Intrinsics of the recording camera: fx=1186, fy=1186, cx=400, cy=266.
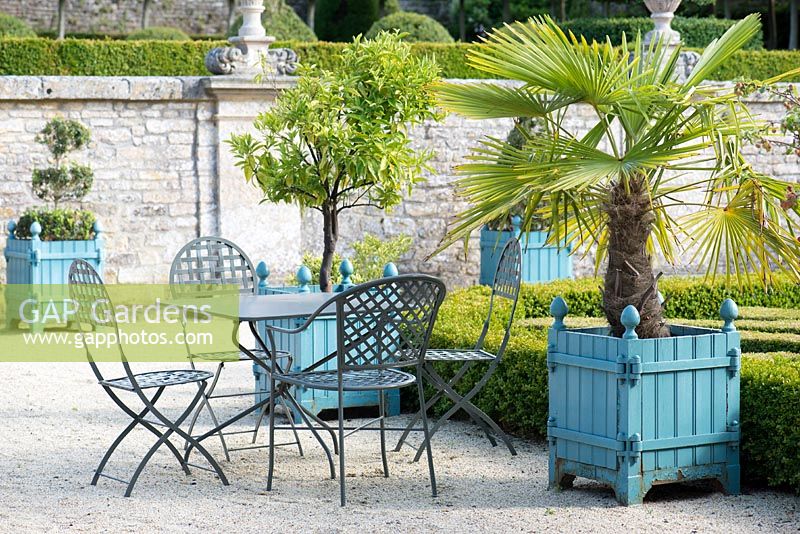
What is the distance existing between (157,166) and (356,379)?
20.4 ft

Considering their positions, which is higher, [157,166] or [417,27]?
→ [417,27]

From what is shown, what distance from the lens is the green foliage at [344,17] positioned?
71.9 feet

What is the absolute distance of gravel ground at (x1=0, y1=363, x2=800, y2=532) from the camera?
4246mm

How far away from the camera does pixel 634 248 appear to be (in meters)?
4.62

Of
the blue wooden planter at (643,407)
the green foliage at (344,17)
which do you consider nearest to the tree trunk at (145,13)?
the green foliage at (344,17)

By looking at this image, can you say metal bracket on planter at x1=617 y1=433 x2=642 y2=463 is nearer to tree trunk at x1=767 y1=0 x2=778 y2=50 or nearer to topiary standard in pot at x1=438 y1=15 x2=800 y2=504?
topiary standard in pot at x1=438 y1=15 x2=800 y2=504

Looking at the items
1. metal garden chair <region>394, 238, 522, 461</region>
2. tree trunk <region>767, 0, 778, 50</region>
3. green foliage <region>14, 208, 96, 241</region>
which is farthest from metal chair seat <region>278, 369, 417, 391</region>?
tree trunk <region>767, 0, 778, 50</region>

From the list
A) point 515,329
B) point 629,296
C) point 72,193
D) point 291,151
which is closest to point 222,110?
point 72,193

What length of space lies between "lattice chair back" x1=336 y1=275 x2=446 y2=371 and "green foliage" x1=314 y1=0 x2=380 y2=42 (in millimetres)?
17668

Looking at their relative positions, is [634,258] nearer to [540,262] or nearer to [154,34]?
[540,262]

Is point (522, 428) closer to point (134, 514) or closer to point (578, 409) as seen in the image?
point (578, 409)

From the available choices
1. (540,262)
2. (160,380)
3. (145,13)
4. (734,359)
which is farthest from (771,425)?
(145,13)

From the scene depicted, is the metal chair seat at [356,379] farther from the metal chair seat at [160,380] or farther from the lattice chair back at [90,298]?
the lattice chair back at [90,298]

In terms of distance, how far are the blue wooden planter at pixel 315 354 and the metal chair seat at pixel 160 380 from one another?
966 mm
